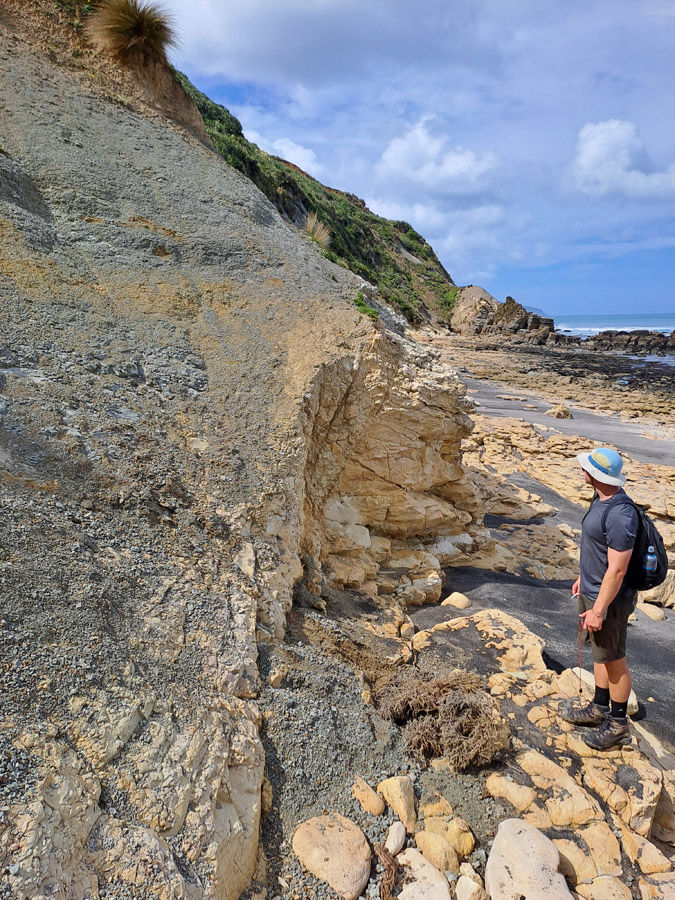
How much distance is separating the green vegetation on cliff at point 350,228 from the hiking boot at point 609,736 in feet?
31.3

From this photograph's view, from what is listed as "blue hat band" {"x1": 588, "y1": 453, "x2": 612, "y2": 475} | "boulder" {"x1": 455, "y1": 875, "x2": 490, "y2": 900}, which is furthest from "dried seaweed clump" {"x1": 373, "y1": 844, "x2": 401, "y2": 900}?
"blue hat band" {"x1": 588, "y1": 453, "x2": 612, "y2": 475}

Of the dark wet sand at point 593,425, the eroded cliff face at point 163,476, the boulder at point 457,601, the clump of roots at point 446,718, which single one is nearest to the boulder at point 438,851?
the clump of roots at point 446,718

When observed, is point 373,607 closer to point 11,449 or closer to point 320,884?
point 320,884

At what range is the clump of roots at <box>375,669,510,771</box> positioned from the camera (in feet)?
11.1

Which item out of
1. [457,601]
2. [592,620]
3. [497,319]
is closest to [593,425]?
[457,601]

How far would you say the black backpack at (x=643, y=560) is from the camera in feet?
11.6

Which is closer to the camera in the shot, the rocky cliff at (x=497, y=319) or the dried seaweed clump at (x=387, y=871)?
the dried seaweed clump at (x=387, y=871)

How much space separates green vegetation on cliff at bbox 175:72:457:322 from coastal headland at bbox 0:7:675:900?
193 inches

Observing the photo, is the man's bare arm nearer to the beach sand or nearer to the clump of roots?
the clump of roots

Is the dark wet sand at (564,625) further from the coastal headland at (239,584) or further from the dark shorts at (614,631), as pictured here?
the dark shorts at (614,631)

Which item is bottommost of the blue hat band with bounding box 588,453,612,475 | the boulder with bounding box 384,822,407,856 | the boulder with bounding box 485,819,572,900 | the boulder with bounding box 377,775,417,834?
the boulder with bounding box 485,819,572,900

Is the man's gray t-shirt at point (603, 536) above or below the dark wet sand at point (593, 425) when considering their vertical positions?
above

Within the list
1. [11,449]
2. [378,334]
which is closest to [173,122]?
[378,334]

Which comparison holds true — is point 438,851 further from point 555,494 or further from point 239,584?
point 555,494
